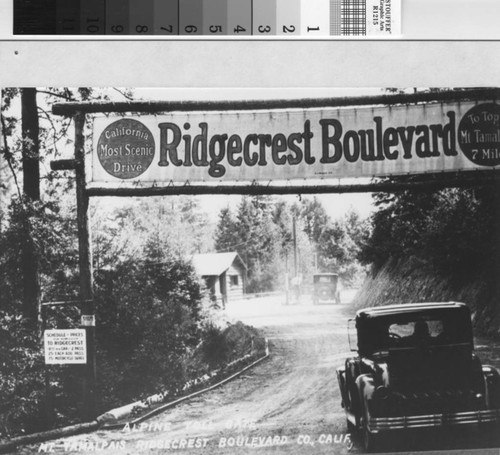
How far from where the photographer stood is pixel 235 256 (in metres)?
3.19

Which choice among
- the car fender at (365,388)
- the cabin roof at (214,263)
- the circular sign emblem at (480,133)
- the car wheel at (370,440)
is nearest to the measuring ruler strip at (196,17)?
the circular sign emblem at (480,133)

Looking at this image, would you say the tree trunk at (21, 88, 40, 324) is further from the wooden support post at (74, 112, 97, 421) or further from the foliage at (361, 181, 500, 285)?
the foliage at (361, 181, 500, 285)

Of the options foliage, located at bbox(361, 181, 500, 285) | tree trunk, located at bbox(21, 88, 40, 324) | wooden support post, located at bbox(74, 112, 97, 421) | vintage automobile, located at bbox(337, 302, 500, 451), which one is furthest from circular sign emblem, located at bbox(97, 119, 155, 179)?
vintage automobile, located at bbox(337, 302, 500, 451)

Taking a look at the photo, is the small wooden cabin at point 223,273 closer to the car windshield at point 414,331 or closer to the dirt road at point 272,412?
the dirt road at point 272,412

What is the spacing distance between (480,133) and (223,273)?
161cm

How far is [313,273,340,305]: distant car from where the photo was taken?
3127mm

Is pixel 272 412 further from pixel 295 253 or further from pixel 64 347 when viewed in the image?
pixel 64 347

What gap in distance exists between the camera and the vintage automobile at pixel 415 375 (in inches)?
115

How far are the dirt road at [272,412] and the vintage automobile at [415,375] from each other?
0.32 ft

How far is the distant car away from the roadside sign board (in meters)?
1.29

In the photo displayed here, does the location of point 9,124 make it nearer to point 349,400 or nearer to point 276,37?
point 276,37

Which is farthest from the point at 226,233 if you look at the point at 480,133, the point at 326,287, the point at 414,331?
the point at 480,133

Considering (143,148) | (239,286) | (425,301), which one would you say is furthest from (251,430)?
(143,148)

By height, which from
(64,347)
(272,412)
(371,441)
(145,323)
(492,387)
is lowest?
(371,441)
